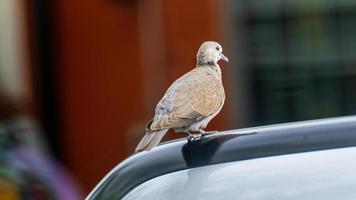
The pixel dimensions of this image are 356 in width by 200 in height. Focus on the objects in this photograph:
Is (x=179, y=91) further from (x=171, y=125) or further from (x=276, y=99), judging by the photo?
(x=276, y=99)

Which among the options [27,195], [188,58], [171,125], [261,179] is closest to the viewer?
[261,179]

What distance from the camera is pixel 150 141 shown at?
3.57 m

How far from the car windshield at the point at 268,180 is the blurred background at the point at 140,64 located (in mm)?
4618

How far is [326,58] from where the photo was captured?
8062mm

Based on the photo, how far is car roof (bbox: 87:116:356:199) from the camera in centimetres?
313

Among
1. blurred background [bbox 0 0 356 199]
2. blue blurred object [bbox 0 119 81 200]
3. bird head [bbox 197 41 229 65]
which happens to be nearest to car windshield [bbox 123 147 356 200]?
bird head [bbox 197 41 229 65]

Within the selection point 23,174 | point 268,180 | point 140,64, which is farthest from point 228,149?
point 140,64

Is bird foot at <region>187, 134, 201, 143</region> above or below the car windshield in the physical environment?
above

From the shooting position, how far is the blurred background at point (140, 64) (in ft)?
25.5

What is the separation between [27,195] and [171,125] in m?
2.79

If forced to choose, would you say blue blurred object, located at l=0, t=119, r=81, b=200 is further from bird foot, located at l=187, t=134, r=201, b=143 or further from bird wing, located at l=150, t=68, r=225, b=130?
bird foot, located at l=187, t=134, r=201, b=143

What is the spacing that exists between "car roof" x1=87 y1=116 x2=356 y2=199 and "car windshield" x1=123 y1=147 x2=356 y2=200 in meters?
0.03

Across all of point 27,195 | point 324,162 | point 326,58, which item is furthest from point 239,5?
point 324,162

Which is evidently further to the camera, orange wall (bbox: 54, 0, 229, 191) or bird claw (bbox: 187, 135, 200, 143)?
orange wall (bbox: 54, 0, 229, 191)
